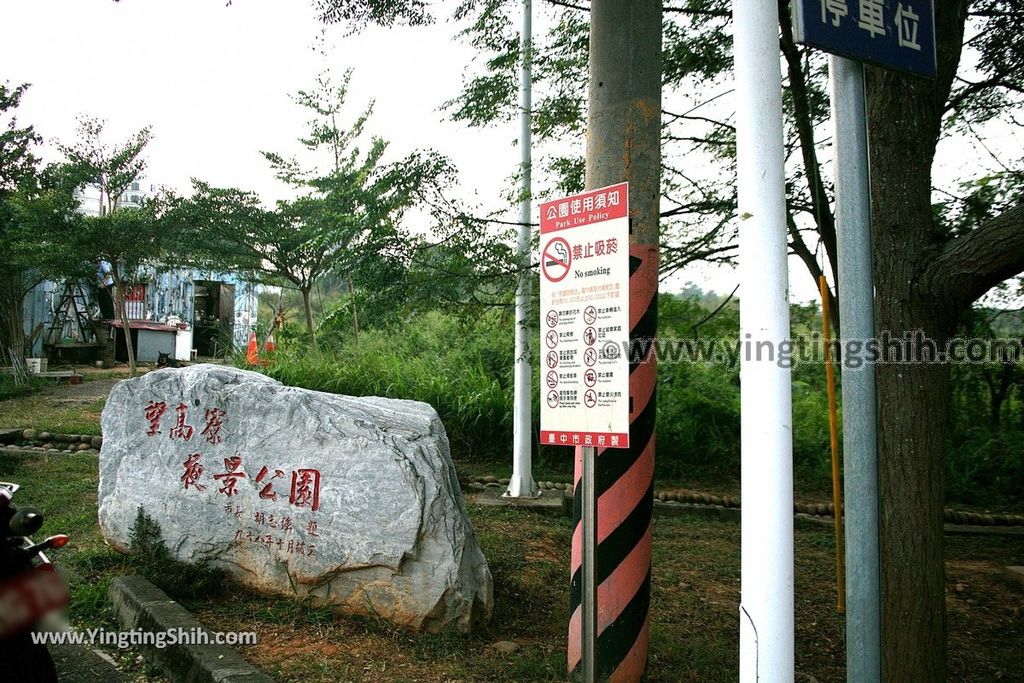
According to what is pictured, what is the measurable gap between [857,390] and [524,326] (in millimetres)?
4749

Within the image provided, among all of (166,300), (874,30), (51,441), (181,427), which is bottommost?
(51,441)

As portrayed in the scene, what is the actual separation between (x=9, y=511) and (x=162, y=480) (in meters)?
2.01

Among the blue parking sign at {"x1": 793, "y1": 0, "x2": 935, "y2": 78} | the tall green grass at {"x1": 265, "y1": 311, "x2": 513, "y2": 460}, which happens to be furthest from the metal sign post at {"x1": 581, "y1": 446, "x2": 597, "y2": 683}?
the tall green grass at {"x1": 265, "y1": 311, "x2": 513, "y2": 460}


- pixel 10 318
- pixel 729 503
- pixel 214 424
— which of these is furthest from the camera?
pixel 10 318

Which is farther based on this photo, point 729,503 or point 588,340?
point 729,503

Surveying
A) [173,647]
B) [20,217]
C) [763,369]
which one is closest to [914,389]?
[763,369]

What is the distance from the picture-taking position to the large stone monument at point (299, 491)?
4.36 m

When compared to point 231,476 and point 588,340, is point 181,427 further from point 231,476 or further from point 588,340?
point 588,340

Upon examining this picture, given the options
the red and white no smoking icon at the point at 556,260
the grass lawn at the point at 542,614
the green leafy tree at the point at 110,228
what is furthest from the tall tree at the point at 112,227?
the red and white no smoking icon at the point at 556,260

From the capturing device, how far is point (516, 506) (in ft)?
24.5

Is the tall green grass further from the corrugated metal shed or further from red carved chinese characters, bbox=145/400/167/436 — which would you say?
the corrugated metal shed

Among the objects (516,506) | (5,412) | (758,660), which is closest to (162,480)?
(516,506)

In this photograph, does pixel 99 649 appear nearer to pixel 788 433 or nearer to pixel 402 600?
pixel 402 600

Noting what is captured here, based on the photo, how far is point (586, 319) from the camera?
3176 millimetres
